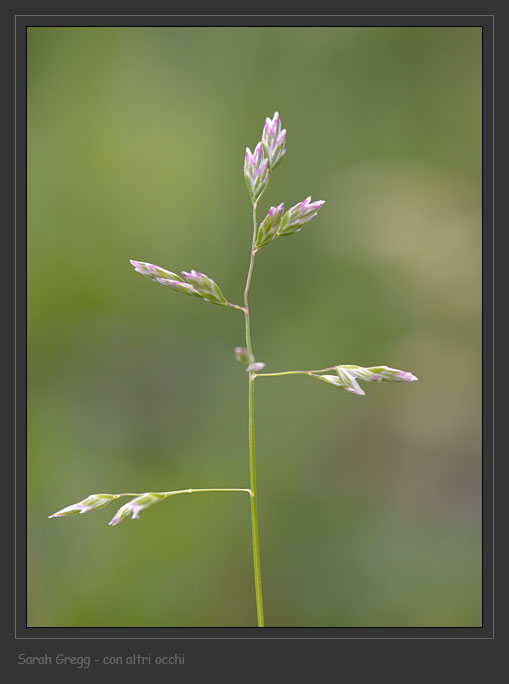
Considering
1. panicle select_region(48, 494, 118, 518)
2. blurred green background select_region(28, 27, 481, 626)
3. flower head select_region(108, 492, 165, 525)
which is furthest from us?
blurred green background select_region(28, 27, 481, 626)

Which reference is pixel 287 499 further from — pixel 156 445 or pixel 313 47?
pixel 313 47

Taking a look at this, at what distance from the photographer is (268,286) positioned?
376cm

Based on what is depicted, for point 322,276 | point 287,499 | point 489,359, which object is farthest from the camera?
point 322,276

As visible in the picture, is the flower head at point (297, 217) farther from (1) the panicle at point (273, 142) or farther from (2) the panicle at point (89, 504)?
(2) the panicle at point (89, 504)

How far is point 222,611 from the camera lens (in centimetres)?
293

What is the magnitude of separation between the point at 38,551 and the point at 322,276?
7.70 ft

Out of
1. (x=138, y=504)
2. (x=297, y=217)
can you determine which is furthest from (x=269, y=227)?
(x=138, y=504)

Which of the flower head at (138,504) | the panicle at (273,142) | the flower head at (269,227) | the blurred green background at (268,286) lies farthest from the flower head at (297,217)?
the blurred green background at (268,286)

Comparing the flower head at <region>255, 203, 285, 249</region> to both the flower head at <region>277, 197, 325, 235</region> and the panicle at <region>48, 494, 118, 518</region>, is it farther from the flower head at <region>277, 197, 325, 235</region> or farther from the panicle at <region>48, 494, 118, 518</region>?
the panicle at <region>48, 494, 118, 518</region>

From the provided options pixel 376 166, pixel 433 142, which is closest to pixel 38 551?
pixel 376 166

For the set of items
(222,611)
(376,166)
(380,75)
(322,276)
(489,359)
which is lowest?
(222,611)

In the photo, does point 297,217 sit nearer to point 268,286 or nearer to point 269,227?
point 269,227

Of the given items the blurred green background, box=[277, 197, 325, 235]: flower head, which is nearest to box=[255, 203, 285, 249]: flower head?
box=[277, 197, 325, 235]: flower head

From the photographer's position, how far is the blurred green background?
3.28 meters
